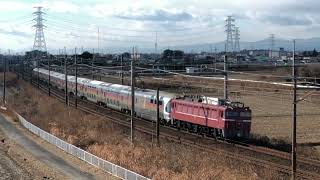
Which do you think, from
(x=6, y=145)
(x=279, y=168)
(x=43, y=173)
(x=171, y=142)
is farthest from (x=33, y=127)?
(x=279, y=168)

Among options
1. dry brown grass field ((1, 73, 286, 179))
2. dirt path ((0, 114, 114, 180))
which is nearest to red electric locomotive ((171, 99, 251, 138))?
dry brown grass field ((1, 73, 286, 179))

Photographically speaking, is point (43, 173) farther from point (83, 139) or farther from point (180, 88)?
point (180, 88)

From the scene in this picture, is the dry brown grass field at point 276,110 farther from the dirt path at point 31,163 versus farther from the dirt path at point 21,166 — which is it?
the dirt path at point 21,166

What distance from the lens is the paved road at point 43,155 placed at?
27850 millimetres

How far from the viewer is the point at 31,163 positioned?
106 feet

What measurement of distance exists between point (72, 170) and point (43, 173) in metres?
1.54

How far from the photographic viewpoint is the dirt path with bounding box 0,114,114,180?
27.8m

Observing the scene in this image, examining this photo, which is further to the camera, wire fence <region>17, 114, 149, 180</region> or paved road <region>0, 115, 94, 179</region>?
paved road <region>0, 115, 94, 179</region>

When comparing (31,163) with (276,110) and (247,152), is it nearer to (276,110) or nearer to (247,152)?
Answer: (247,152)

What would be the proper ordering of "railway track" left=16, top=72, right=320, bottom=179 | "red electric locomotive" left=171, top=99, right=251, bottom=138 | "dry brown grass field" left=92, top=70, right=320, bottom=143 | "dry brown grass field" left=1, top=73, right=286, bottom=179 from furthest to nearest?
"dry brown grass field" left=92, top=70, right=320, bottom=143
"red electric locomotive" left=171, top=99, right=251, bottom=138
"railway track" left=16, top=72, right=320, bottom=179
"dry brown grass field" left=1, top=73, right=286, bottom=179

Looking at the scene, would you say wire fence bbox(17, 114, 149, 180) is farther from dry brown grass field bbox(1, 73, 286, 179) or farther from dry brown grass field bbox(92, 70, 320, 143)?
dry brown grass field bbox(92, 70, 320, 143)

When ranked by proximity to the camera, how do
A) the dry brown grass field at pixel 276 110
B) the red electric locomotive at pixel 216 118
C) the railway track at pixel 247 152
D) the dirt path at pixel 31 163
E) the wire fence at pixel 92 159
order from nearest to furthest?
the wire fence at pixel 92 159
the railway track at pixel 247 152
the dirt path at pixel 31 163
the red electric locomotive at pixel 216 118
the dry brown grass field at pixel 276 110

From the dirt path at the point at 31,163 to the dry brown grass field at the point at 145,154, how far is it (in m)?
2.07

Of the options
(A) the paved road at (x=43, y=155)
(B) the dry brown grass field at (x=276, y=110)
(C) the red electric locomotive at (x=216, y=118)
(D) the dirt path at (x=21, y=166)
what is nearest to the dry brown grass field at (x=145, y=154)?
(A) the paved road at (x=43, y=155)
